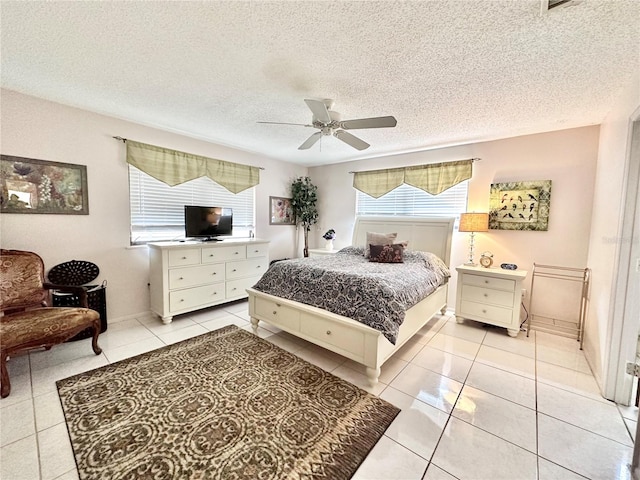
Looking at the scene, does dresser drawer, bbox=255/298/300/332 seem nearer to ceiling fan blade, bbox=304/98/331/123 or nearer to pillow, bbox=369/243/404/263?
pillow, bbox=369/243/404/263

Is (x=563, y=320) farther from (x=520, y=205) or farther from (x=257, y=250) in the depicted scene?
(x=257, y=250)

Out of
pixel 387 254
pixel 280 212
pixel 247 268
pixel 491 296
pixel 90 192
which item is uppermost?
pixel 90 192

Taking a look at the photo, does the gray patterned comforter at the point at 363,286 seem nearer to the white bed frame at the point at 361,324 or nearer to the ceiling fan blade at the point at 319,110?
the white bed frame at the point at 361,324

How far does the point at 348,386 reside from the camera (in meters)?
2.09

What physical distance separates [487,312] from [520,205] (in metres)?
1.45

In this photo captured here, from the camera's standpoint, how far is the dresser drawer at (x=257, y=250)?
4085mm

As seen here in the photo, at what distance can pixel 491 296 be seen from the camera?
3.15 m

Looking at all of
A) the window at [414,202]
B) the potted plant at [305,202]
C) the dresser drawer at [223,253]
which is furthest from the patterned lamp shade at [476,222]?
the dresser drawer at [223,253]

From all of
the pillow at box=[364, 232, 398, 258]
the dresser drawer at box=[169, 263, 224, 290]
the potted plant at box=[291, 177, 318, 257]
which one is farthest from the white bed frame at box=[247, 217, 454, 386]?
the potted plant at box=[291, 177, 318, 257]

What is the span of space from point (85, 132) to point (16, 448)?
2.96 m

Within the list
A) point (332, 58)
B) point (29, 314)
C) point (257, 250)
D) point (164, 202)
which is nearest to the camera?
point (332, 58)

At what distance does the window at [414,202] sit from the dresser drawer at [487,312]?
4.42 feet

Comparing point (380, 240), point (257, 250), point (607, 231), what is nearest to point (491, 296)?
point (607, 231)

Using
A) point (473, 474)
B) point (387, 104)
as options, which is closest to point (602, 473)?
point (473, 474)
